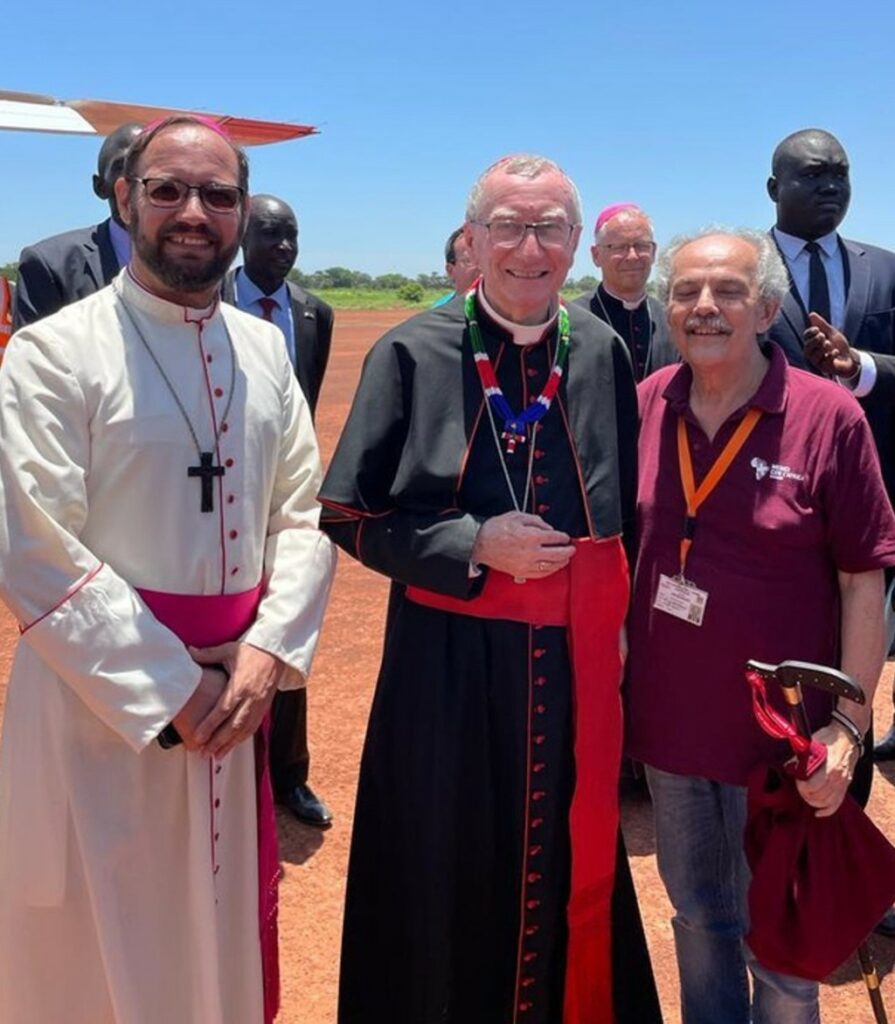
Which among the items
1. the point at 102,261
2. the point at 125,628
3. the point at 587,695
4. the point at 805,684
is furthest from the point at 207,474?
the point at 102,261

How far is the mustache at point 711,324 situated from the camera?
2.51 meters

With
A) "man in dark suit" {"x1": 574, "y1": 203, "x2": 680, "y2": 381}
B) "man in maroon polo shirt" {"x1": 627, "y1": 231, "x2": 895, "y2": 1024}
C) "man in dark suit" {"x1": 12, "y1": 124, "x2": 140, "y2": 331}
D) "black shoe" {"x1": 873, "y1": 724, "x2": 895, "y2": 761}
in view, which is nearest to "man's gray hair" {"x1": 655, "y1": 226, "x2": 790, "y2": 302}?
"man in maroon polo shirt" {"x1": 627, "y1": 231, "x2": 895, "y2": 1024}

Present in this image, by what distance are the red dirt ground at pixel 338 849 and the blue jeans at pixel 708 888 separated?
544mm

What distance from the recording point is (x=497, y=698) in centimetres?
266

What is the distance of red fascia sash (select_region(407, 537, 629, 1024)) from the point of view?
8.59 feet

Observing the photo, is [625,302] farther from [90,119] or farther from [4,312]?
[90,119]

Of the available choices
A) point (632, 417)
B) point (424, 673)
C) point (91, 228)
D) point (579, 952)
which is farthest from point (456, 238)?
point (579, 952)

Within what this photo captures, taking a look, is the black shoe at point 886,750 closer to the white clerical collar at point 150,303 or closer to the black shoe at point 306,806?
the black shoe at point 306,806

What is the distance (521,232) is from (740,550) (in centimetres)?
96

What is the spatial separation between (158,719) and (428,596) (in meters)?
0.75

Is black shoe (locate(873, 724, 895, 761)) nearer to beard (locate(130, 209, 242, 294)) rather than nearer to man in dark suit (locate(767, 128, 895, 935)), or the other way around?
man in dark suit (locate(767, 128, 895, 935))

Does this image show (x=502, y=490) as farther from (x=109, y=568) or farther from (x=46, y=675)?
(x=46, y=675)

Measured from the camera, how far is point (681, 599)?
8.52 ft

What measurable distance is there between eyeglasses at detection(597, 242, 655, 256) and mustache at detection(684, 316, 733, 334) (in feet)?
9.85
